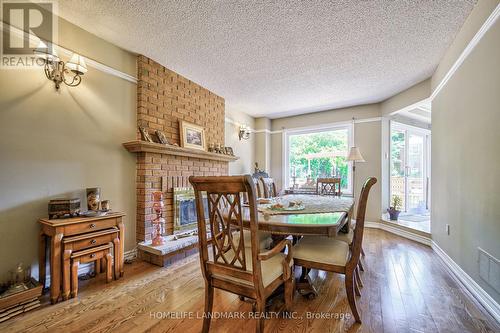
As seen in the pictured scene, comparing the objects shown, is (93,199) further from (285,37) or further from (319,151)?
(319,151)

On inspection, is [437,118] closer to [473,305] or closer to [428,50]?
[428,50]

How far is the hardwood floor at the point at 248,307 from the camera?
59.0 inches

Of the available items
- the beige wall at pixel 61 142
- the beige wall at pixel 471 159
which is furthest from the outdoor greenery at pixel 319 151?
the beige wall at pixel 61 142

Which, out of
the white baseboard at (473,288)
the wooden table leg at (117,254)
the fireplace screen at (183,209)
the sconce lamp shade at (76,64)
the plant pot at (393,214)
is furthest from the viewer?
the plant pot at (393,214)

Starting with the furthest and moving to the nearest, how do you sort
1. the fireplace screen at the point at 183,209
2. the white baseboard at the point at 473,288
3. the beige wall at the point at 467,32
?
the fireplace screen at the point at 183,209, the beige wall at the point at 467,32, the white baseboard at the point at 473,288

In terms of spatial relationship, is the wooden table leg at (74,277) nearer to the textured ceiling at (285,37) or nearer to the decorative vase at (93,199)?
the decorative vase at (93,199)

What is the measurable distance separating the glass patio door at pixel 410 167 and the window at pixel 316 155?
917 millimetres

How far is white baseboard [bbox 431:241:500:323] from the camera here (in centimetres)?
165

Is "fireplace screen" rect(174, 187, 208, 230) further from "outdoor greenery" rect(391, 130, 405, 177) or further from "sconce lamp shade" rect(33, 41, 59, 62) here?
"outdoor greenery" rect(391, 130, 405, 177)

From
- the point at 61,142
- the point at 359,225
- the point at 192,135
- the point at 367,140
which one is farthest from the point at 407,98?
the point at 61,142

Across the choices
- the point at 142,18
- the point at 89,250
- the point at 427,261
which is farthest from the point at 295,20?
the point at 427,261

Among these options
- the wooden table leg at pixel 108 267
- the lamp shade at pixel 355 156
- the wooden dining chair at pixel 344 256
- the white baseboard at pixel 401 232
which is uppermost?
the lamp shade at pixel 355 156

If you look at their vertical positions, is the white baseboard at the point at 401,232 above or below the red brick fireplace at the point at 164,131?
below

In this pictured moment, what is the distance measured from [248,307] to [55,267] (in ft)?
5.19
